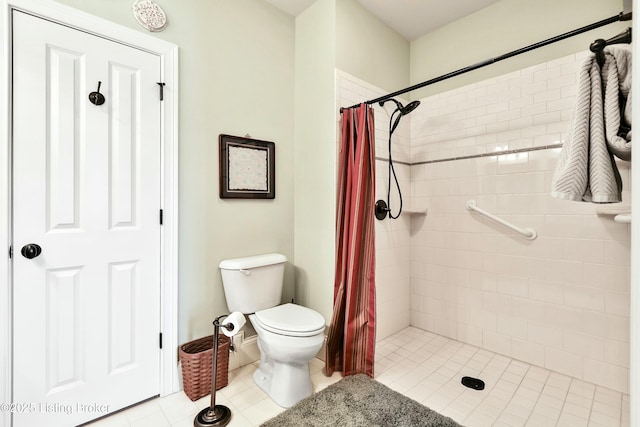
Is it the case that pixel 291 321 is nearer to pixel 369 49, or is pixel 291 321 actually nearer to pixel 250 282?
pixel 250 282

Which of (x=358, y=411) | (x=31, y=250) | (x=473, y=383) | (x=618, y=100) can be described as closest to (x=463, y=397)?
(x=473, y=383)

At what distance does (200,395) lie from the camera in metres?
1.80

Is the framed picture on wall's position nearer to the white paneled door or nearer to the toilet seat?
the white paneled door

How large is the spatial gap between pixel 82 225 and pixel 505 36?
2955 mm

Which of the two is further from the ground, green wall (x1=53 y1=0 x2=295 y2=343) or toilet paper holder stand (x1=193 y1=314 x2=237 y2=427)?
green wall (x1=53 y1=0 x2=295 y2=343)

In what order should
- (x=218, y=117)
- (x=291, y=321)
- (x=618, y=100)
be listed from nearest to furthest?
1. (x=618, y=100)
2. (x=291, y=321)
3. (x=218, y=117)

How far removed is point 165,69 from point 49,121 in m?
0.64

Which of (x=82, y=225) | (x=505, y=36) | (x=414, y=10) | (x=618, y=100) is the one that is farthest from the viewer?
(x=414, y=10)

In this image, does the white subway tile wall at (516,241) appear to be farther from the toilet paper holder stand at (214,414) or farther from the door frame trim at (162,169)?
the door frame trim at (162,169)

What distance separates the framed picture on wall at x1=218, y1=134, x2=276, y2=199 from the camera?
81.7 inches

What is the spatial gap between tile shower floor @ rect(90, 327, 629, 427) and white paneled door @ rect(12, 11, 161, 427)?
275 millimetres

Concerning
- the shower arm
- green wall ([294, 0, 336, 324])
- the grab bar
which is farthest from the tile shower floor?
the shower arm

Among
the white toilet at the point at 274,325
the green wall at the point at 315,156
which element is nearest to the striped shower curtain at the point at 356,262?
the green wall at the point at 315,156

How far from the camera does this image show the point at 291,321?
1.82 metres
